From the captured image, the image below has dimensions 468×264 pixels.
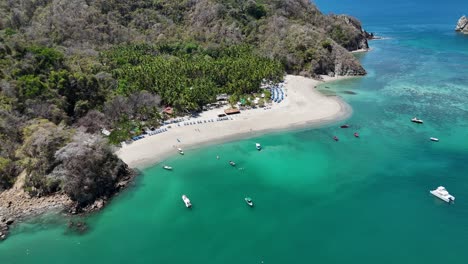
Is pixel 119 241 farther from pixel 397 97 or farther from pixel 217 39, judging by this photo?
pixel 217 39

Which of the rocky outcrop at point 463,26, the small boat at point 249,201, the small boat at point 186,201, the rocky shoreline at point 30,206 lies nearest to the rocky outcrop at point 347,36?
the rocky outcrop at point 463,26

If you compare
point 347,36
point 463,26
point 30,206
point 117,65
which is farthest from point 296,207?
point 463,26

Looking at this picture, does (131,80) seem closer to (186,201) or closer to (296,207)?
(186,201)

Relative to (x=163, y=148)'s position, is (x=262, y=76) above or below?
above

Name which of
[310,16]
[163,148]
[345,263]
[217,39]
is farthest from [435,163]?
[310,16]

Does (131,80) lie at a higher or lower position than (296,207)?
higher

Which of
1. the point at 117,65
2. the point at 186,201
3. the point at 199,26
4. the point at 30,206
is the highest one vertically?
the point at 199,26

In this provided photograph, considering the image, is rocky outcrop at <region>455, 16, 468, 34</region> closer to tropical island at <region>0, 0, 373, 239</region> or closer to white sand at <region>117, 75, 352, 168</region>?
tropical island at <region>0, 0, 373, 239</region>
